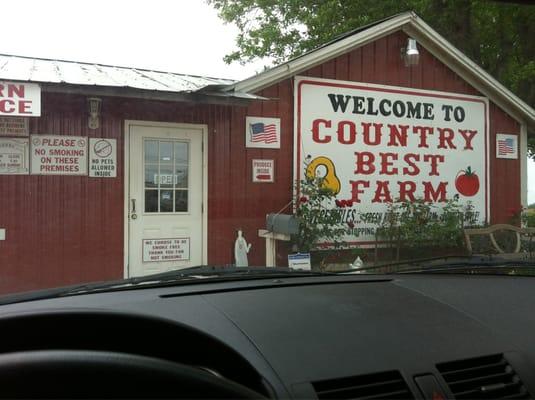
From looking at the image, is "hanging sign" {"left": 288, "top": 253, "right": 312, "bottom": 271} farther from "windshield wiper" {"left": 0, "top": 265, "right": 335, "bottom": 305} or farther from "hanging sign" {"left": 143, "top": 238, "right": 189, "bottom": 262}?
"windshield wiper" {"left": 0, "top": 265, "right": 335, "bottom": 305}

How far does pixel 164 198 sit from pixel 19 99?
2.38 m

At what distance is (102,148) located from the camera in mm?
7320

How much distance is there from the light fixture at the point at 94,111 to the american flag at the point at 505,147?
7.57 metres

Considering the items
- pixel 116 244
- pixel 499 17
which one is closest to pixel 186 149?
pixel 116 244

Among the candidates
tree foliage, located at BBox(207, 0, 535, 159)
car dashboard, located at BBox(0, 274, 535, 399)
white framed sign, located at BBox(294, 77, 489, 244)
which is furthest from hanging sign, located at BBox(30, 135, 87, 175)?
tree foliage, located at BBox(207, 0, 535, 159)

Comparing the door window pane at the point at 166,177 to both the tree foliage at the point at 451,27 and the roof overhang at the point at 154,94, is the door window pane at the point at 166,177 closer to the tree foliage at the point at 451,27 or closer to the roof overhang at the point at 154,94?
the roof overhang at the point at 154,94

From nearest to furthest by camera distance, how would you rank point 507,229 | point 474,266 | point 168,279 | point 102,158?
1. point 168,279
2. point 474,266
3. point 102,158
4. point 507,229

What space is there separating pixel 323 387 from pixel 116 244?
19.9 feet

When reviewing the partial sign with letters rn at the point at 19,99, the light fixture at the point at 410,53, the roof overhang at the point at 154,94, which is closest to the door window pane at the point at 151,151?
the roof overhang at the point at 154,94

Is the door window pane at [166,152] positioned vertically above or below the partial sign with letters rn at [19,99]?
below

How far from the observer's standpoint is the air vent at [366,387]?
5.82ft

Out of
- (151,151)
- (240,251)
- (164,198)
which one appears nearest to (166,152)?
(151,151)

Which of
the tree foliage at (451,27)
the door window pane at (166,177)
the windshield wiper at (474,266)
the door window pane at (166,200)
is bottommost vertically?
the windshield wiper at (474,266)

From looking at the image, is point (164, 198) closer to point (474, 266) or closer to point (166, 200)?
point (166, 200)
